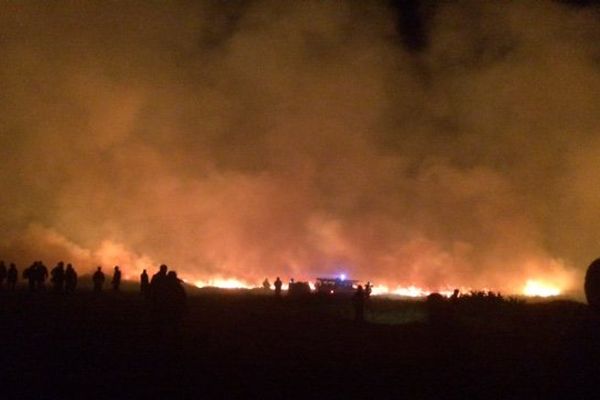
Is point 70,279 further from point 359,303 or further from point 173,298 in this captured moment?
point 173,298

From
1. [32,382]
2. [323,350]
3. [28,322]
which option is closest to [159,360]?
[32,382]

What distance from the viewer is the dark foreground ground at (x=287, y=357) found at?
10.6 meters

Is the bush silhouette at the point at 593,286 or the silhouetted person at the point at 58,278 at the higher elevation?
the silhouetted person at the point at 58,278

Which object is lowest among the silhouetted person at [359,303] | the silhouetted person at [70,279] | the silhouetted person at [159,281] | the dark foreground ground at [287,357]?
the dark foreground ground at [287,357]

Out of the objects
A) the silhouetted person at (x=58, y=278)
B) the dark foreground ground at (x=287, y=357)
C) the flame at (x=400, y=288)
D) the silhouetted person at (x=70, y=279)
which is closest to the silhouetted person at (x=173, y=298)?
the dark foreground ground at (x=287, y=357)

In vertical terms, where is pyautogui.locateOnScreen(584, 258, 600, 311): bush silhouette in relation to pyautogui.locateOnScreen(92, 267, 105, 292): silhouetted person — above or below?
below

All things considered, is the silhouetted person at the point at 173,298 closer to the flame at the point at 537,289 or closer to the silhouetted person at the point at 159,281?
the silhouetted person at the point at 159,281

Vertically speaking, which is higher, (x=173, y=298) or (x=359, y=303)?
(x=173, y=298)

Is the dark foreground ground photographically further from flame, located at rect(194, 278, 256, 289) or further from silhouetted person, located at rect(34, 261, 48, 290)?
flame, located at rect(194, 278, 256, 289)

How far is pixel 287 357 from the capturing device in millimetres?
15594

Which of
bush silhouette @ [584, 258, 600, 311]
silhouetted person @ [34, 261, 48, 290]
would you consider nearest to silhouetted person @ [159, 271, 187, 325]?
bush silhouette @ [584, 258, 600, 311]

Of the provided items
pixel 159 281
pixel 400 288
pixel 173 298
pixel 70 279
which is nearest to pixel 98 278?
pixel 70 279

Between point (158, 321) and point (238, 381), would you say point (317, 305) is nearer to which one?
point (158, 321)

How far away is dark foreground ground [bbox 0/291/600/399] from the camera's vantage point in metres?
10.6
